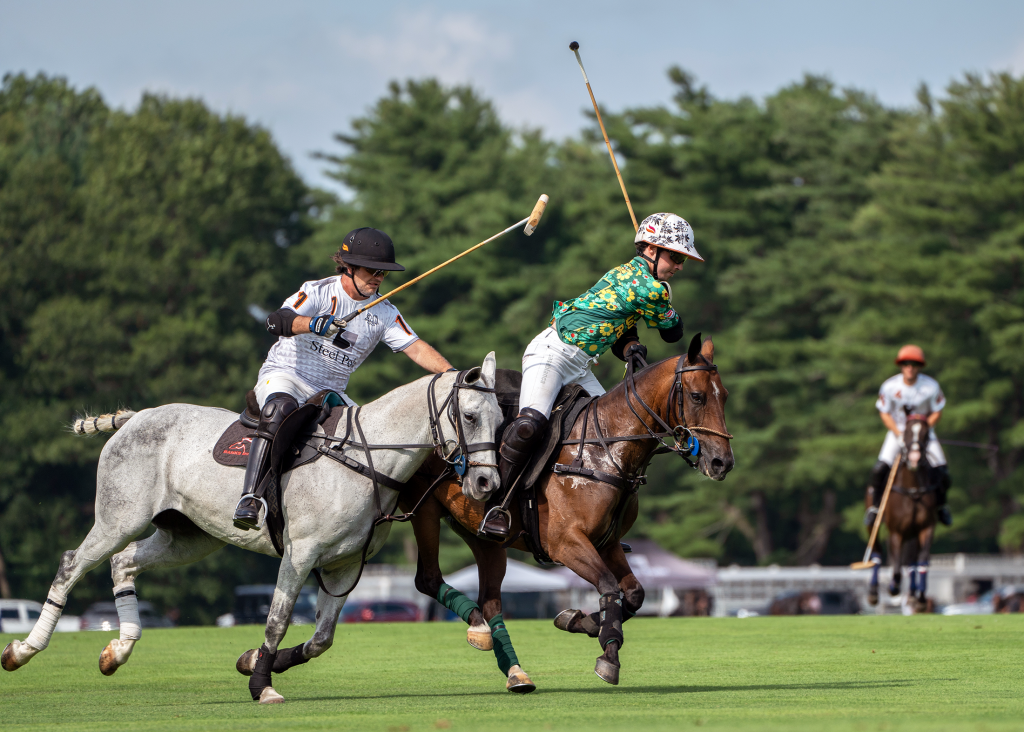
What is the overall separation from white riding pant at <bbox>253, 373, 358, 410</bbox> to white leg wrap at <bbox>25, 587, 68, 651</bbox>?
1967 mm

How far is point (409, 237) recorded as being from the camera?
5097 cm

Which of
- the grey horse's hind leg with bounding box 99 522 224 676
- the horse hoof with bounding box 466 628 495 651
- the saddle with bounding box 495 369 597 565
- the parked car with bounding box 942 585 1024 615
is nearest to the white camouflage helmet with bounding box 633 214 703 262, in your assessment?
the saddle with bounding box 495 369 597 565

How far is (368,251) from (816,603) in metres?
30.9

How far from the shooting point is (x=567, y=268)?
47.8 m

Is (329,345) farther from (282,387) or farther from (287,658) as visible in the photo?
(287,658)

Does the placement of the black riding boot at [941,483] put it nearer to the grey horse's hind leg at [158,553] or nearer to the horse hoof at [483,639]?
the horse hoof at [483,639]

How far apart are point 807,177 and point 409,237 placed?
14518 mm

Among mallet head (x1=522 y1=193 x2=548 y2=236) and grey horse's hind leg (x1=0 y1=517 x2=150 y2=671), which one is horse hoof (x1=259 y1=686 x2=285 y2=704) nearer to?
grey horse's hind leg (x1=0 y1=517 x2=150 y2=671)

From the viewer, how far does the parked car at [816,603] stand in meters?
37.3

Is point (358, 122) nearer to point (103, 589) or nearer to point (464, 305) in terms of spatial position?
point (464, 305)

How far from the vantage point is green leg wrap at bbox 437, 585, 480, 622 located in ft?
29.8

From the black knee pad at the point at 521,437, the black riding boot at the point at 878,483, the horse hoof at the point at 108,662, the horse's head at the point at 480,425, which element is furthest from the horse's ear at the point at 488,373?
the black riding boot at the point at 878,483

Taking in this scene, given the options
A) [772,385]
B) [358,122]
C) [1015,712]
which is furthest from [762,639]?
[358,122]

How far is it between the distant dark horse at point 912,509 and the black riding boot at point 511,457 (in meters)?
8.94
